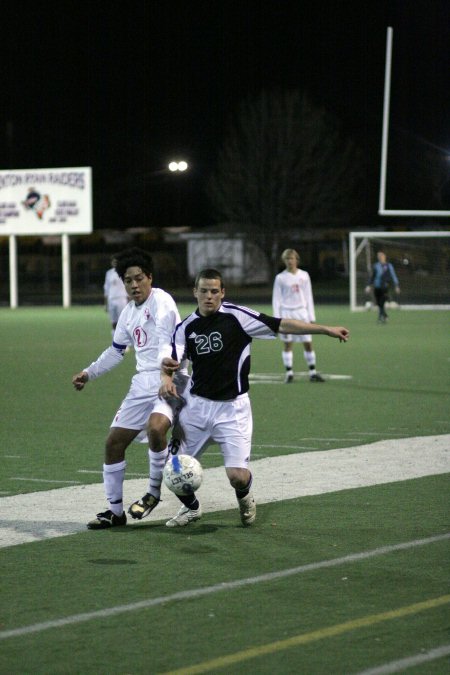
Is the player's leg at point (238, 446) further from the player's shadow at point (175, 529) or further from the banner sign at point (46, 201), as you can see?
the banner sign at point (46, 201)

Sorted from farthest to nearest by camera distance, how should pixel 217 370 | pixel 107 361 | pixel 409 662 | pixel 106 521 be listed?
pixel 107 361 < pixel 217 370 < pixel 106 521 < pixel 409 662

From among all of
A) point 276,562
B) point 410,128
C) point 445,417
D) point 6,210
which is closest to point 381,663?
point 276,562

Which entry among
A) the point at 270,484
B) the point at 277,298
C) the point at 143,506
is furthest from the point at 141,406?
the point at 277,298

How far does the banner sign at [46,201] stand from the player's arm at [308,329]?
4347 centimetres

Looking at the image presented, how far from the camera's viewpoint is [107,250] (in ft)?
253

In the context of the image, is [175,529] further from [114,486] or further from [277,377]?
[277,377]

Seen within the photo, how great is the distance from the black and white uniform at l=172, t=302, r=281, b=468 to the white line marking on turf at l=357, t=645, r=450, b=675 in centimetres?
293

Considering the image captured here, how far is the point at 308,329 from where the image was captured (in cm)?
794

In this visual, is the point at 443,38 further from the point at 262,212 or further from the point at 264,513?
the point at 262,212

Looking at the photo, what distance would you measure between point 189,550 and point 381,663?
2359 millimetres

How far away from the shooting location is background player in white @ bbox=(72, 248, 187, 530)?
808cm

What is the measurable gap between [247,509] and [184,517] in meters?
0.43

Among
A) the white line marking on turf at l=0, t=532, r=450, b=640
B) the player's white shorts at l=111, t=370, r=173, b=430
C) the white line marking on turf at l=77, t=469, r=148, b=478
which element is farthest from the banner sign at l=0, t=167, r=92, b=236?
the white line marking on turf at l=0, t=532, r=450, b=640

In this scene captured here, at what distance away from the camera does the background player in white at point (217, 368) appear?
8039 millimetres
